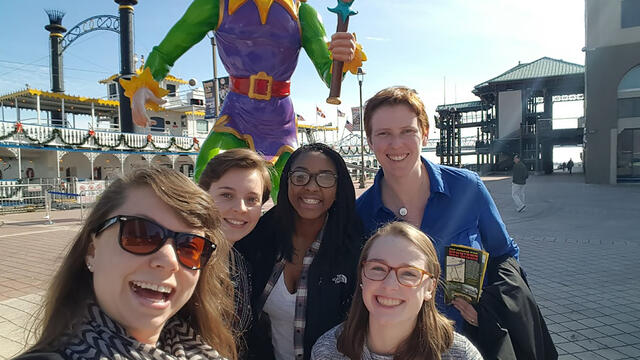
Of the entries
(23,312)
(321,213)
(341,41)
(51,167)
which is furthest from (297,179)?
(51,167)

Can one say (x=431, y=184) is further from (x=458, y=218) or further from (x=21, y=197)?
(x=21, y=197)

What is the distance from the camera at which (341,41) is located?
2.30m

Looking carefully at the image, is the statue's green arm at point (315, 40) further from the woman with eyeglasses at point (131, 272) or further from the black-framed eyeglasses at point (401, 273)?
the woman with eyeglasses at point (131, 272)

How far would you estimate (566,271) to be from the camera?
5438mm

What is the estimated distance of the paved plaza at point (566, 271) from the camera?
3330 millimetres

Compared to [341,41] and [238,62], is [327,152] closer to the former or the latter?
[341,41]

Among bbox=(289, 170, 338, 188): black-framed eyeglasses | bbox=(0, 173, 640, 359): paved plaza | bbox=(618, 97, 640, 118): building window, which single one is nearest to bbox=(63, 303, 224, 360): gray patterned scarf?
bbox=(0, 173, 640, 359): paved plaza

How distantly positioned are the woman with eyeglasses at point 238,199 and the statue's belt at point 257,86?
44.5 inches

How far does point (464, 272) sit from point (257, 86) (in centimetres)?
194

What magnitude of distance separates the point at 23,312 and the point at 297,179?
3.59 m

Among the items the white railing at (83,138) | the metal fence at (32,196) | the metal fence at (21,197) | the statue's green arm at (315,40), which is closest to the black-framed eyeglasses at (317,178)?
the statue's green arm at (315,40)

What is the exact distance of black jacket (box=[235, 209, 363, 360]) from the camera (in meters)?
1.77

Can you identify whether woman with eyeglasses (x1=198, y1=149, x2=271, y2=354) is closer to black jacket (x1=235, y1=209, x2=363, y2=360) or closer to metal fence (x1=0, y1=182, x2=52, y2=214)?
black jacket (x1=235, y1=209, x2=363, y2=360)

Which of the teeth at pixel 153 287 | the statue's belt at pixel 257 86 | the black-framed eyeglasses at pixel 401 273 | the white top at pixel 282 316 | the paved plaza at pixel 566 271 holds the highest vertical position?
the statue's belt at pixel 257 86
